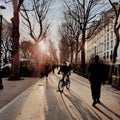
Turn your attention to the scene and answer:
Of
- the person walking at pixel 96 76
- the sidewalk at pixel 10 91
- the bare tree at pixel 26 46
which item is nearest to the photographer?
the person walking at pixel 96 76

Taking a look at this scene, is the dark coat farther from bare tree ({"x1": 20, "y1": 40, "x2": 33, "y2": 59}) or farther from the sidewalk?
bare tree ({"x1": 20, "y1": 40, "x2": 33, "y2": 59})

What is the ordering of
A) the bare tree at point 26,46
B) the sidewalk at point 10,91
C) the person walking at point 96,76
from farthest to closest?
the bare tree at point 26,46
the sidewalk at point 10,91
the person walking at point 96,76

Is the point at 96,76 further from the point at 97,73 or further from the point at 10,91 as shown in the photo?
the point at 10,91

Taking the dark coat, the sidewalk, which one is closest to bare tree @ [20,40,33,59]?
the sidewalk

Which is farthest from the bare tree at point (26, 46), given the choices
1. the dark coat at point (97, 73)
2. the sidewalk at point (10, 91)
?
the dark coat at point (97, 73)

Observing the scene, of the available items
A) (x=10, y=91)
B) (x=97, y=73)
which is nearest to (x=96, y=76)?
(x=97, y=73)

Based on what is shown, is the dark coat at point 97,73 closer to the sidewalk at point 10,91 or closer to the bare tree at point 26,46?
the sidewalk at point 10,91

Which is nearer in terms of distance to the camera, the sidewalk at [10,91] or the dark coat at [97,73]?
the dark coat at [97,73]

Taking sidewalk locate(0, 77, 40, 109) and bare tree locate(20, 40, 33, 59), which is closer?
sidewalk locate(0, 77, 40, 109)

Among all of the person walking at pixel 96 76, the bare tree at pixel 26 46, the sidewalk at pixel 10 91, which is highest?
the bare tree at pixel 26 46

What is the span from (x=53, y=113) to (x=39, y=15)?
42623 millimetres

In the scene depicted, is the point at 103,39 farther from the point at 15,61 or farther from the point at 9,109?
the point at 9,109

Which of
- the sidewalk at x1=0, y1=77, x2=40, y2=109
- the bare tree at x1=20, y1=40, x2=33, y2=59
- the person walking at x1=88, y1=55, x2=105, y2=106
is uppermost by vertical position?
the bare tree at x1=20, y1=40, x2=33, y2=59

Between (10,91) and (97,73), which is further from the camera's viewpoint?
(10,91)
